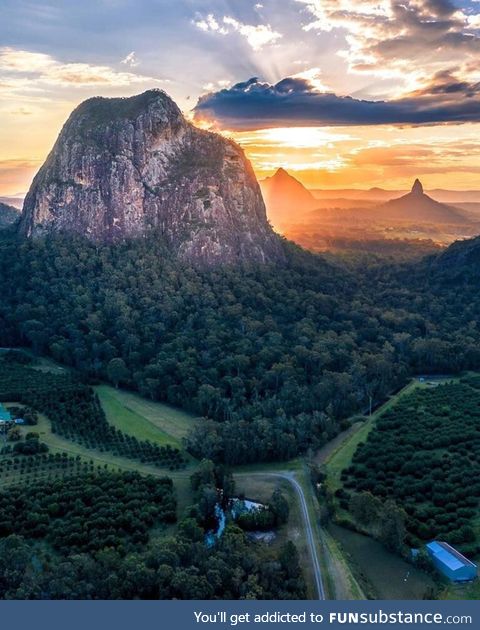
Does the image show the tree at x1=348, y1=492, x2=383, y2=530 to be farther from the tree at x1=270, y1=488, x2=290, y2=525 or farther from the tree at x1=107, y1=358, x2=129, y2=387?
the tree at x1=107, y1=358, x2=129, y2=387

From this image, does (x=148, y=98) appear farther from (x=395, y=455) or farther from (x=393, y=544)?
(x=393, y=544)

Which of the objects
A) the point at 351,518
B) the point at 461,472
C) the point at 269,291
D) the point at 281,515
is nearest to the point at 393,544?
the point at 351,518

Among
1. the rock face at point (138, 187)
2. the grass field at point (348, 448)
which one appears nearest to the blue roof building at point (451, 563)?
the grass field at point (348, 448)

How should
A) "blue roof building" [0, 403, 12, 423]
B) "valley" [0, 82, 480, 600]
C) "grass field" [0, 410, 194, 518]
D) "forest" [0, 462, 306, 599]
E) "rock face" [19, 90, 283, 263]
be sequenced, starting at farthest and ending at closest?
"rock face" [19, 90, 283, 263] < "blue roof building" [0, 403, 12, 423] < "grass field" [0, 410, 194, 518] < "valley" [0, 82, 480, 600] < "forest" [0, 462, 306, 599]

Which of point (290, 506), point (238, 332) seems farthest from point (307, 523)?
point (238, 332)

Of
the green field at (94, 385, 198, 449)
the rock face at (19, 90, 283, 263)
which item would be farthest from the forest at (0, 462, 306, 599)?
the rock face at (19, 90, 283, 263)
